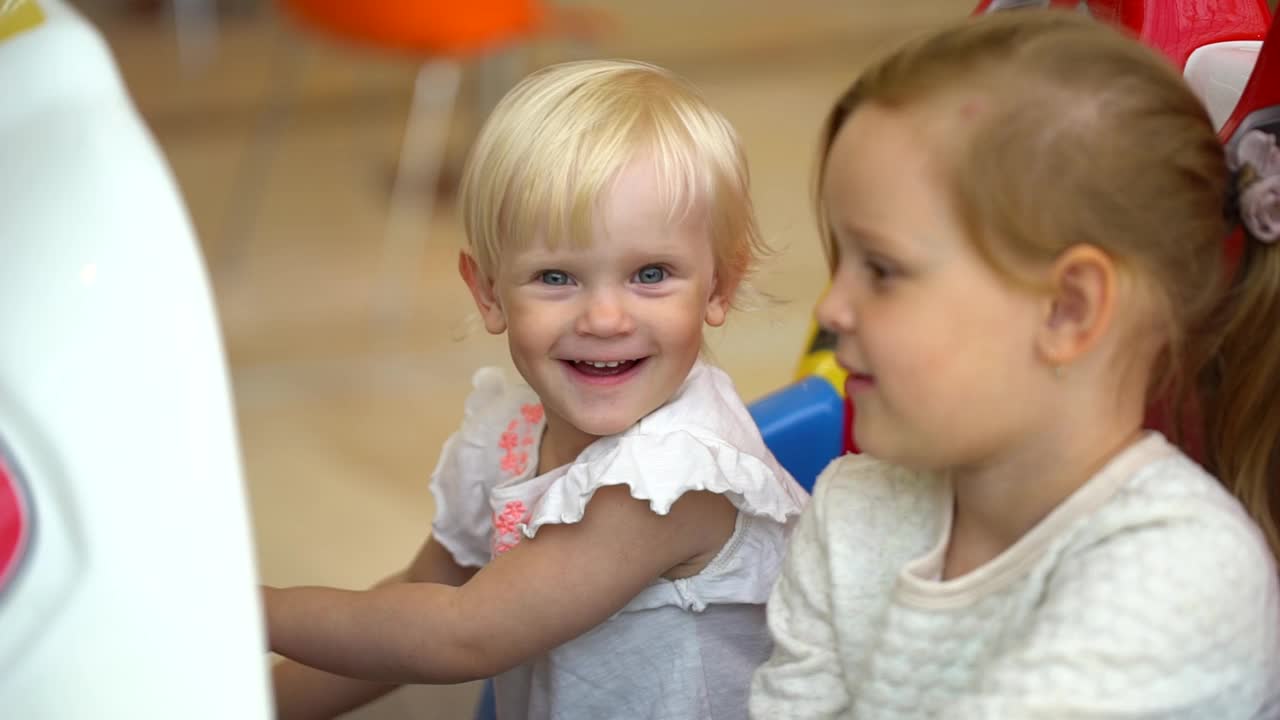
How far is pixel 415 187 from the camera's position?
124 inches

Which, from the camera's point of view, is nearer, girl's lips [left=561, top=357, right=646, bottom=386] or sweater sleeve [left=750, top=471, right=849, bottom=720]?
sweater sleeve [left=750, top=471, right=849, bottom=720]

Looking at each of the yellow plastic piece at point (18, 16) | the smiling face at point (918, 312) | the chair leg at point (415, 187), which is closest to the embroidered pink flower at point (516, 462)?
the smiling face at point (918, 312)

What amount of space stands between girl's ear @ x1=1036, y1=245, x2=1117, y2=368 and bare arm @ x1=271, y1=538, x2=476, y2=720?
1.88 feet

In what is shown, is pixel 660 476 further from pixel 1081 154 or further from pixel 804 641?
pixel 1081 154

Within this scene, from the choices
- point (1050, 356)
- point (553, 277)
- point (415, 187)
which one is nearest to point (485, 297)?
point (553, 277)

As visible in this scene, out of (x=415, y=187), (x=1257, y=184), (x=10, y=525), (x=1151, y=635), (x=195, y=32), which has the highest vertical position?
(x=195, y=32)

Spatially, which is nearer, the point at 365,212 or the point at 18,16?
the point at 18,16

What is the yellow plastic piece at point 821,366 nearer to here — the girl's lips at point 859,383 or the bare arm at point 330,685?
the bare arm at point 330,685

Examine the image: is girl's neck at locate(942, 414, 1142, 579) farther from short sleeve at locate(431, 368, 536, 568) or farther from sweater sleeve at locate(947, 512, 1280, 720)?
short sleeve at locate(431, 368, 536, 568)

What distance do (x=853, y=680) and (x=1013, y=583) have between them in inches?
4.7

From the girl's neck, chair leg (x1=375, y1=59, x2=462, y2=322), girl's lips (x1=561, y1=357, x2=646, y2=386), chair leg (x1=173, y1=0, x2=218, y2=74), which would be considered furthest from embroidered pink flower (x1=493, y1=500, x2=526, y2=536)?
chair leg (x1=173, y1=0, x2=218, y2=74)

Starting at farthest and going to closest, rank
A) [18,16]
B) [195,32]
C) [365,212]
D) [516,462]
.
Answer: [195,32] < [365,212] < [516,462] < [18,16]

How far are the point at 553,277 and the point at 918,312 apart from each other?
0.31 m

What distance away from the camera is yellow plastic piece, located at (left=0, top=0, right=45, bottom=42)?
27.0 inches
